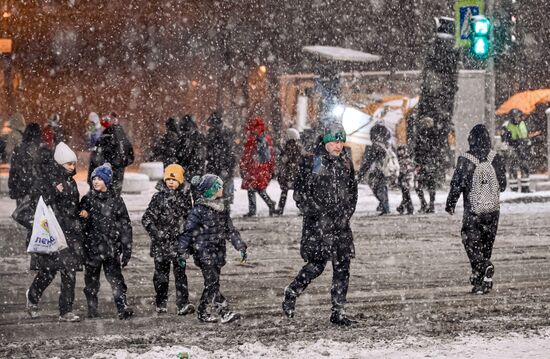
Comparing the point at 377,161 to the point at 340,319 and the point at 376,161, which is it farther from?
the point at 340,319

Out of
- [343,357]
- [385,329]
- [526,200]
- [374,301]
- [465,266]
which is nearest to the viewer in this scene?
[343,357]

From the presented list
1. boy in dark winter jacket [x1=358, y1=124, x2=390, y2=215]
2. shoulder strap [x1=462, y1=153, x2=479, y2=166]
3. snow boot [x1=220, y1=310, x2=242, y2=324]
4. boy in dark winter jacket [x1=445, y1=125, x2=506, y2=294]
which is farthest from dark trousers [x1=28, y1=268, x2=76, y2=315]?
boy in dark winter jacket [x1=358, y1=124, x2=390, y2=215]

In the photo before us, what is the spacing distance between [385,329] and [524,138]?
1683cm

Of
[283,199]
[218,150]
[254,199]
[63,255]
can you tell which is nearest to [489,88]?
[283,199]

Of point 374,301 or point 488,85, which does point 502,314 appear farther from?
point 488,85

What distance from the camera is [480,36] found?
71.6ft

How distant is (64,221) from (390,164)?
36.2 feet

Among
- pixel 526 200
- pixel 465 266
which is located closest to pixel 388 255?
pixel 465 266

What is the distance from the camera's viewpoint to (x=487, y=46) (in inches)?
863

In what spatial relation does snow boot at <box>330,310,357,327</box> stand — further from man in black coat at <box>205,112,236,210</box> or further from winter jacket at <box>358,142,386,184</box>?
winter jacket at <box>358,142,386,184</box>

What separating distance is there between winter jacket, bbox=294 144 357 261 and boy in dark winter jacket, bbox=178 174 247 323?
62 centimetres

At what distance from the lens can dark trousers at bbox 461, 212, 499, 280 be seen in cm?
1077

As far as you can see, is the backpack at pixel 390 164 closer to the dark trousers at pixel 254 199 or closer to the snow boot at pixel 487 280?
the dark trousers at pixel 254 199

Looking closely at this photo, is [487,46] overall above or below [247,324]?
above
